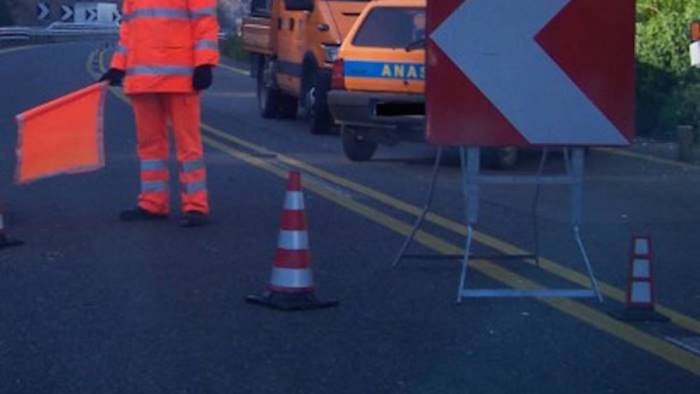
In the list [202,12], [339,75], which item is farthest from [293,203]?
[339,75]

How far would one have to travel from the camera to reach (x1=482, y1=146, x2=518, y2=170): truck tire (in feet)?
56.9

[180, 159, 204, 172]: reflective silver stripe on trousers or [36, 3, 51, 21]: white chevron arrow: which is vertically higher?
[180, 159, 204, 172]: reflective silver stripe on trousers

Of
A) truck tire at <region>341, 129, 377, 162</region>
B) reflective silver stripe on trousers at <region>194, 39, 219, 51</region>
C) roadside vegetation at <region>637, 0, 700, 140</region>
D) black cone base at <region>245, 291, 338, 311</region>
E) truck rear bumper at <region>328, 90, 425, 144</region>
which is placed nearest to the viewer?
black cone base at <region>245, 291, 338, 311</region>

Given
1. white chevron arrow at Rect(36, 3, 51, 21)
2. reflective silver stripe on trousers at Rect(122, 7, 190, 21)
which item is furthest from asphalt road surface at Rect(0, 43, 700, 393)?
white chevron arrow at Rect(36, 3, 51, 21)

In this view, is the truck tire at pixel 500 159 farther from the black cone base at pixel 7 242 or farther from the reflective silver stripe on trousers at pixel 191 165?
the black cone base at pixel 7 242

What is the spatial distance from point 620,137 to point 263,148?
32.7 feet

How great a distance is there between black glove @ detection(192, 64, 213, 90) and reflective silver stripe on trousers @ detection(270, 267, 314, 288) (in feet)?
10.0

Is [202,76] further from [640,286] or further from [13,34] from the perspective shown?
[13,34]

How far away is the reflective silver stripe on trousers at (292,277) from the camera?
922 centimetres

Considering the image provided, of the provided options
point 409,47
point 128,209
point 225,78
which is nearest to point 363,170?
point 409,47

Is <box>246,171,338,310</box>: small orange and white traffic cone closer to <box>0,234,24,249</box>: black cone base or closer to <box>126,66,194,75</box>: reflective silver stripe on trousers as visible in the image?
<box>0,234,24,249</box>: black cone base

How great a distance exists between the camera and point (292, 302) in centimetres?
922

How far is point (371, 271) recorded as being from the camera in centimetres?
1046

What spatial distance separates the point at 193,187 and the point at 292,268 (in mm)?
3056
